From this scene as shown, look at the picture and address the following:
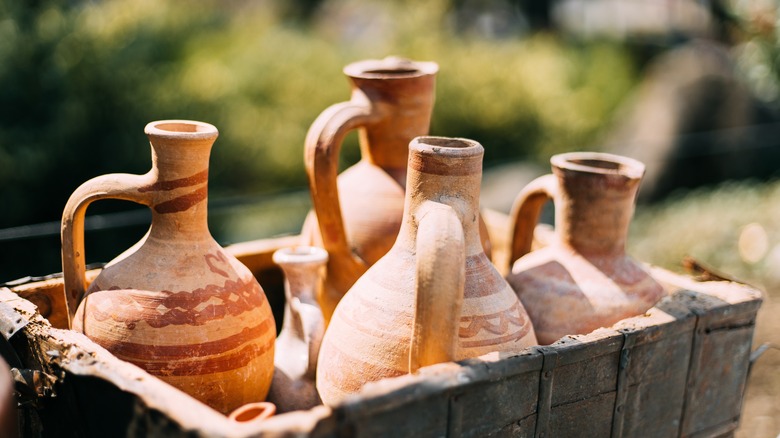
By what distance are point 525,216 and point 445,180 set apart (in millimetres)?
881

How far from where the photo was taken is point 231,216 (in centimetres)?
573

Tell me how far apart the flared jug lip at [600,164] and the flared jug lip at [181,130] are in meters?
1.06

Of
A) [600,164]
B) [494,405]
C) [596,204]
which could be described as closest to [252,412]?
[494,405]

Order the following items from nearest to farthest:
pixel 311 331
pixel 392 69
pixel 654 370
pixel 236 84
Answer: pixel 654 370 → pixel 311 331 → pixel 392 69 → pixel 236 84

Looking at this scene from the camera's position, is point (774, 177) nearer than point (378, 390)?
No

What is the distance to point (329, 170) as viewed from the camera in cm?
228

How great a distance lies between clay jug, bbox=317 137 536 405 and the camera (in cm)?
183

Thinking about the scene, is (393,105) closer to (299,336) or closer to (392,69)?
(392,69)

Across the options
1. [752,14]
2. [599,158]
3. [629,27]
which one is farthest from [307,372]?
[629,27]

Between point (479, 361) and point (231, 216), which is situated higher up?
point (479, 361)

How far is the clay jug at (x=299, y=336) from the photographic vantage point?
215 cm

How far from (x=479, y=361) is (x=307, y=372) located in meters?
0.66

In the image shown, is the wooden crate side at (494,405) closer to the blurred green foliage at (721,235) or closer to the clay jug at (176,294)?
the clay jug at (176,294)

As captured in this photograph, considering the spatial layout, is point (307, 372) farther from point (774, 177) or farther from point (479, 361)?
point (774, 177)
